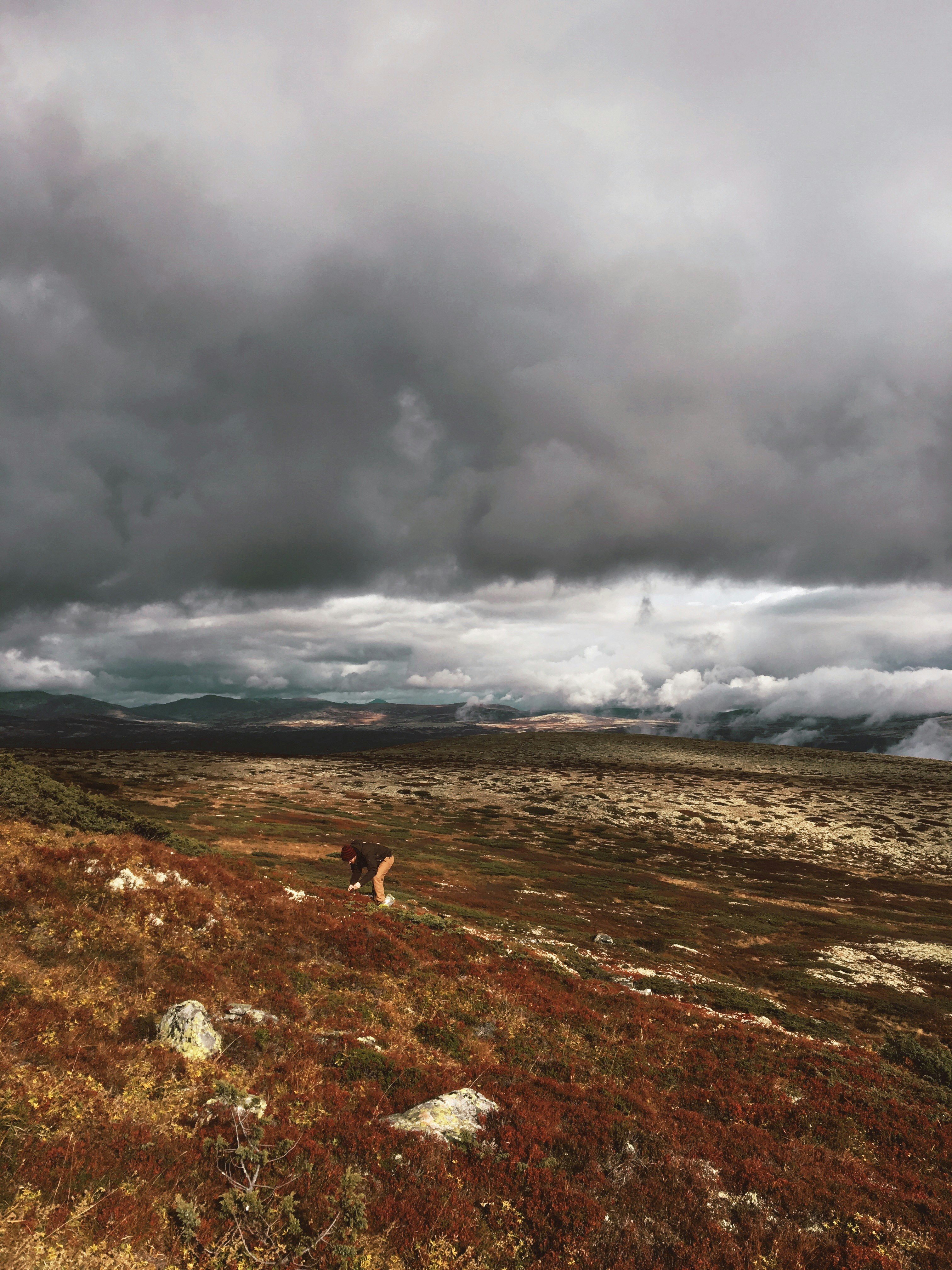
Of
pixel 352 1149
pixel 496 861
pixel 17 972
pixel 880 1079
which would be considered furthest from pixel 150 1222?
pixel 496 861

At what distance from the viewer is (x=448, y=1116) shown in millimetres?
10734

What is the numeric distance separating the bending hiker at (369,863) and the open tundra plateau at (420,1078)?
5.66 ft

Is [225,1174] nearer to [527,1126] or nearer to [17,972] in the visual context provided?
[527,1126]

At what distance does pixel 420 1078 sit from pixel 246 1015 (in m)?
4.50

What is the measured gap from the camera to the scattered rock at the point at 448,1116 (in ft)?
33.6

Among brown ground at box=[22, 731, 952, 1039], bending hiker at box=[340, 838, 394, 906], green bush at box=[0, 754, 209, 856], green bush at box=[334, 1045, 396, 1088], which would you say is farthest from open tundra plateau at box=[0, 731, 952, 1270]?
bending hiker at box=[340, 838, 394, 906]

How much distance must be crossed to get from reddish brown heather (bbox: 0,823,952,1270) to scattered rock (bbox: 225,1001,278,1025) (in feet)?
1.28

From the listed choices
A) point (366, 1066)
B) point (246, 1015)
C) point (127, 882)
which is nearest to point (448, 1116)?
point (366, 1066)

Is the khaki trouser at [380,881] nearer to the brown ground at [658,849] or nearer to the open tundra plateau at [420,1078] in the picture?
the open tundra plateau at [420,1078]

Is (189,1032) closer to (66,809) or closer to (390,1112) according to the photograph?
(390,1112)

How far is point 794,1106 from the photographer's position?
46.4ft

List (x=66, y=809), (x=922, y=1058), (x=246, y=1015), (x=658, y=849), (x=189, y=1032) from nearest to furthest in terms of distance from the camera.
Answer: (x=189, y=1032)
(x=246, y=1015)
(x=922, y=1058)
(x=66, y=809)
(x=658, y=849)

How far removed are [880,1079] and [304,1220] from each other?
18.9 m

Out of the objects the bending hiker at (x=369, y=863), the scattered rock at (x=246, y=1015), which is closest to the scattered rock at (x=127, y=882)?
the scattered rock at (x=246, y=1015)
